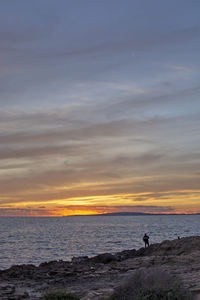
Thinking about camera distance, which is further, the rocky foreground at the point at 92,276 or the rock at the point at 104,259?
the rock at the point at 104,259

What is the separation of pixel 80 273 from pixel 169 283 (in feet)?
36.0

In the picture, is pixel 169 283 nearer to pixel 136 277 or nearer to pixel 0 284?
pixel 136 277

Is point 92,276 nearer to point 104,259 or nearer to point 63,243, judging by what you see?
point 104,259

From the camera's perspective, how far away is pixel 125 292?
38.5ft

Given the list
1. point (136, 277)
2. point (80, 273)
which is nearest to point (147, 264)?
point (80, 273)

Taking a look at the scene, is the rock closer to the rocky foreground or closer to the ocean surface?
the rocky foreground

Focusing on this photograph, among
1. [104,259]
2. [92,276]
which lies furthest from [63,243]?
[92,276]

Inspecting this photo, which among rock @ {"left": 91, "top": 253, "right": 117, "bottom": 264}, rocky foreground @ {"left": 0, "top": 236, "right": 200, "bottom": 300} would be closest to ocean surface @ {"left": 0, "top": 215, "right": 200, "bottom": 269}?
rock @ {"left": 91, "top": 253, "right": 117, "bottom": 264}

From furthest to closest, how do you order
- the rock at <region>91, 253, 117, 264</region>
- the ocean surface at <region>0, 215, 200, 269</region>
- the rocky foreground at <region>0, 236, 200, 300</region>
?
the ocean surface at <region>0, 215, 200, 269</region>, the rock at <region>91, 253, 117, 264</region>, the rocky foreground at <region>0, 236, 200, 300</region>

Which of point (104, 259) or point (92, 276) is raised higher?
point (92, 276)

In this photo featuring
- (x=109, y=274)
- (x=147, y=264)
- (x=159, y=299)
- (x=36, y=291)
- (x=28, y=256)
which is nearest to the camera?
(x=159, y=299)

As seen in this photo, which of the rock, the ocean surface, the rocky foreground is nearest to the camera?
the rocky foreground

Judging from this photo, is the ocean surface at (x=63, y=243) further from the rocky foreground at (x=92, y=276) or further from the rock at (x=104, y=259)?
the rocky foreground at (x=92, y=276)

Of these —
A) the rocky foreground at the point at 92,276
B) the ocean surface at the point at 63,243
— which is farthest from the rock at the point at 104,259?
the ocean surface at the point at 63,243
